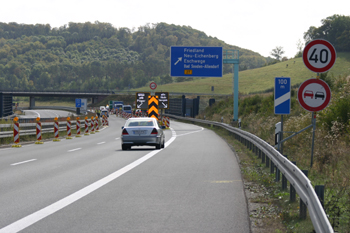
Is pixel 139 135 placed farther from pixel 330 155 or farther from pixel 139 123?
pixel 330 155

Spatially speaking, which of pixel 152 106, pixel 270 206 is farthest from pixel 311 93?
pixel 152 106

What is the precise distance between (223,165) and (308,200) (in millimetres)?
8874

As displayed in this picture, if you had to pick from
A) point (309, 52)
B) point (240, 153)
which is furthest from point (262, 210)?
point (240, 153)

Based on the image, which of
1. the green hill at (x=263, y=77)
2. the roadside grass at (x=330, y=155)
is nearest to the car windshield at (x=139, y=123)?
the roadside grass at (x=330, y=155)

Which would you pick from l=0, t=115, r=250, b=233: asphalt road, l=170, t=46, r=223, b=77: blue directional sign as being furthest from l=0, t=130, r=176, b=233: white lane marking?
l=170, t=46, r=223, b=77: blue directional sign

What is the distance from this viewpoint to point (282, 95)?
1396 centimetres

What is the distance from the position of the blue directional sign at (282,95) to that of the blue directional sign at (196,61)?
93.1 feet

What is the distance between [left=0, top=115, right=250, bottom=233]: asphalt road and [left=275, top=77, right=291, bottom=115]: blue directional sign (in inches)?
81.6

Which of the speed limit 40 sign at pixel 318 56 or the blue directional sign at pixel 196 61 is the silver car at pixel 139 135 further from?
the blue directional sign at pixel 196 61

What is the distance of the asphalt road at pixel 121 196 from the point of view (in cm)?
645

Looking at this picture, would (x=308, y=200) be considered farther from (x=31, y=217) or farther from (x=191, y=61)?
(x=191, y=61)

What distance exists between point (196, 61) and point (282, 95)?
28716 millimetres

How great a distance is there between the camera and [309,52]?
33.1ft

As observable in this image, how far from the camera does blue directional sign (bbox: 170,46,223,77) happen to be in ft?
139
